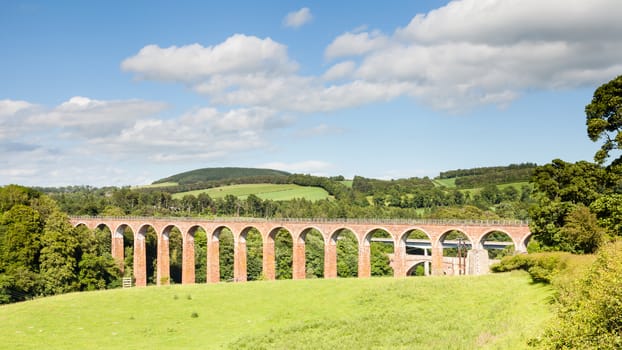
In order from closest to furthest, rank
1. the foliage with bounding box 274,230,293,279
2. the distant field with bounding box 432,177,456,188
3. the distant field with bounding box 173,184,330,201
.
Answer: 1. the foliage with bounding box 274,230,293,279
2. the distant field with bounding box 173,184,330,201
3. the distant field with bounding box 432,177,456,188

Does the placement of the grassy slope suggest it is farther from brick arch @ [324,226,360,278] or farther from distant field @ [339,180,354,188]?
distant field @ [339,180,354,188]

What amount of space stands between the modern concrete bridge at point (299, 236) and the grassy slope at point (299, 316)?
1471 centimetres

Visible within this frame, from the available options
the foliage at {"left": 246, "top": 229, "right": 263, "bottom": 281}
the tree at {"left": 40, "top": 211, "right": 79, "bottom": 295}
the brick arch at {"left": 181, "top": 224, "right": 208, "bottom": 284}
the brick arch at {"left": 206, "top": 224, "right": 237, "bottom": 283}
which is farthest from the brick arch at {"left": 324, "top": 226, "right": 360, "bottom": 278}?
the tree at {"left": 40, "top": 211, "right": 79, "bottom": 295}

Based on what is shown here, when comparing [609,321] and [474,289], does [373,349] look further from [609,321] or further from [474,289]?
[474,289]

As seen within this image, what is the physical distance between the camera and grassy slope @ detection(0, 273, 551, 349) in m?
23.0

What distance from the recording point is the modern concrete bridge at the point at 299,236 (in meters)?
51.6

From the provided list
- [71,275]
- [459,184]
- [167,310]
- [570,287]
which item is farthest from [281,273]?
[459,184]

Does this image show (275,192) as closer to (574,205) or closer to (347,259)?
(347,259)

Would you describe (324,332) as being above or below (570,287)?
below

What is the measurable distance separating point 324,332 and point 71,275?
40195 mm

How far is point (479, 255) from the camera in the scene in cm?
4500

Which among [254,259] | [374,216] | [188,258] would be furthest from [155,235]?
[374,216]

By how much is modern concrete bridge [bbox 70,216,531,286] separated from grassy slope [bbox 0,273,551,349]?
14.7 meters

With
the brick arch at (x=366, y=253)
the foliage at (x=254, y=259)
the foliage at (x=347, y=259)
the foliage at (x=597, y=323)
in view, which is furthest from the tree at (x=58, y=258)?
→ the foliage at (x=597, y=323)
